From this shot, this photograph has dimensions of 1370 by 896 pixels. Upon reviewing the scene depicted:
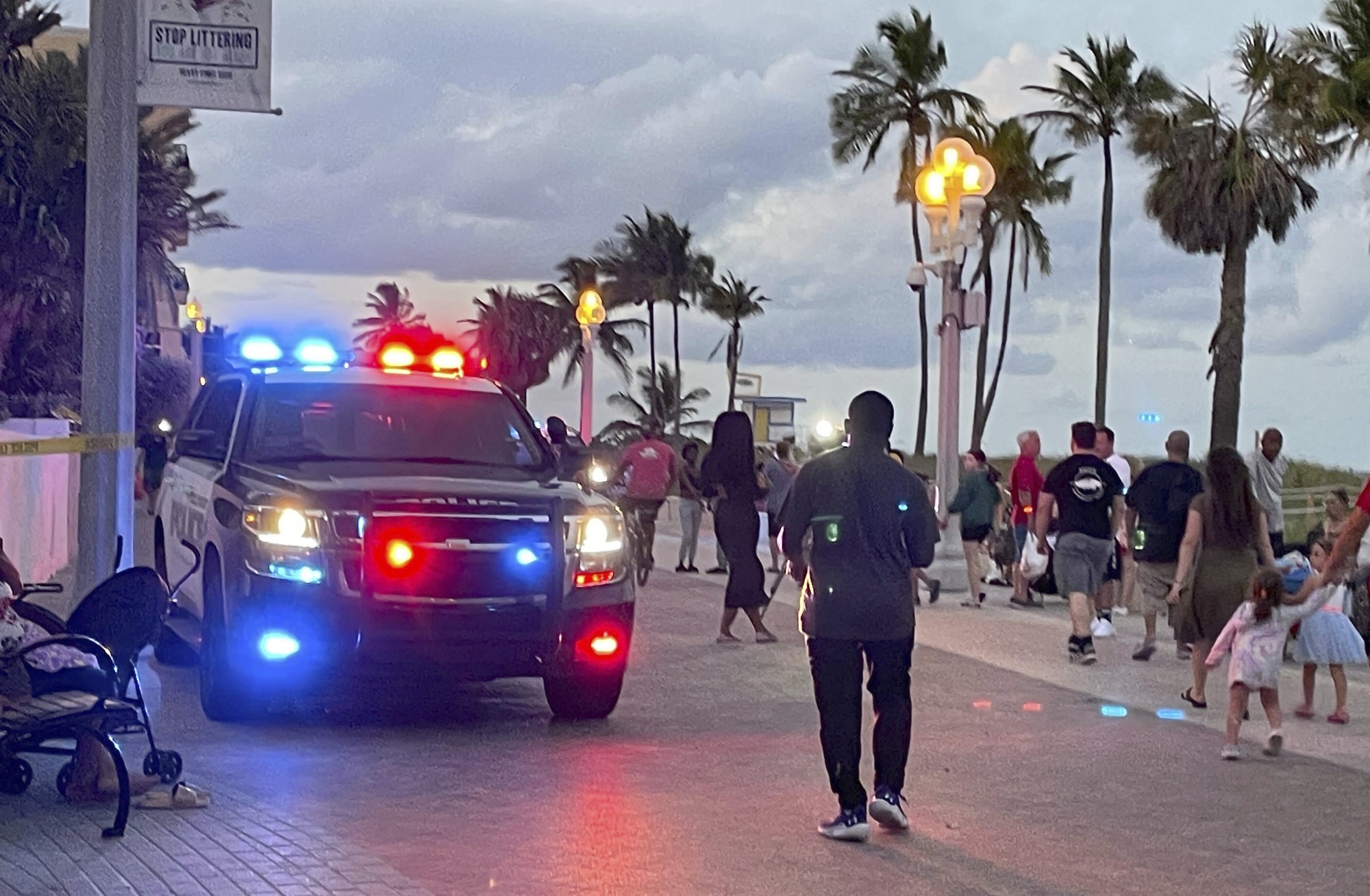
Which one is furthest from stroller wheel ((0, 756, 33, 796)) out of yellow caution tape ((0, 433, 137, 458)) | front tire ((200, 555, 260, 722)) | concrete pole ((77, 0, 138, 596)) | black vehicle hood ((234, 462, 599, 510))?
yellow caution tape ((0, 433, 137, 458))

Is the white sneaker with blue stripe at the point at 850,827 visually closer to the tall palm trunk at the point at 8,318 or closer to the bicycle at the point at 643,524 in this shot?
the bicycle at the point at 643,524

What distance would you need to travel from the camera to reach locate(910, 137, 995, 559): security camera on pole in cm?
2109

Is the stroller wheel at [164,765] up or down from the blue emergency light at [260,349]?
down

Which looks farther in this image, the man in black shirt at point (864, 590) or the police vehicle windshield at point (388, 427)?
the police vehicle windshield at point (388, 427)

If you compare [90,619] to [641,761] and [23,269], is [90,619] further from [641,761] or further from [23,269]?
[23,269]

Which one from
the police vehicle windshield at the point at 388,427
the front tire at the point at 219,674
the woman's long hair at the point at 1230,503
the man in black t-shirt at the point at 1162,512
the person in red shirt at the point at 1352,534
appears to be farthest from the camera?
the man in black t-shirt at the point at 1162,512

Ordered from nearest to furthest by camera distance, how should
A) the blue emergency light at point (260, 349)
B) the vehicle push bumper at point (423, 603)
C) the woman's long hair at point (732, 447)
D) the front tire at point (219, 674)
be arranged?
1. the vehicle push bumper at point (423, 603)
2. the front tire at point (219, 674)
3. the blue emergency light at point (260, 349)
4. the woman's long hair at point (732, 447)

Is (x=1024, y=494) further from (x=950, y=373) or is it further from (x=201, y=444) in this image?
(x=201, y=444)

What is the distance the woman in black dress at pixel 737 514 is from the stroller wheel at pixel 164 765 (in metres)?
7.62

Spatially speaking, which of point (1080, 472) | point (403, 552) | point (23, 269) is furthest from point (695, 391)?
point (403, 552)

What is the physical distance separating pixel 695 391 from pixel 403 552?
63.5 m

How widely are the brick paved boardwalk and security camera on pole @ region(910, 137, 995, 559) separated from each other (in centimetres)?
1431

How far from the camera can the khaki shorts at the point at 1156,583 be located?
47.8ft

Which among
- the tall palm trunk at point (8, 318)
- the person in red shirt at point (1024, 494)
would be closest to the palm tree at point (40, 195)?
the tall palm trunk at point (8, 318)
